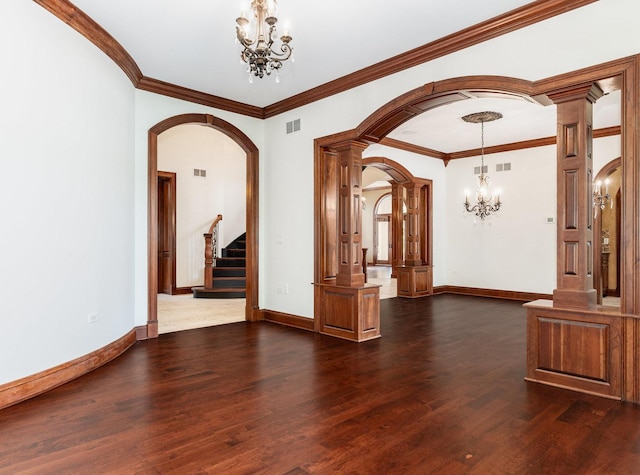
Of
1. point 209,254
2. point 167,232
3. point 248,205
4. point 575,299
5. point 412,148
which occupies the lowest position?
point 575,299

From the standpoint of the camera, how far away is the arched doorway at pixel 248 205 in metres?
5.37

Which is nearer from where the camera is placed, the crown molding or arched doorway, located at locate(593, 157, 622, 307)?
the crown molding

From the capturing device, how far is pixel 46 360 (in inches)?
137

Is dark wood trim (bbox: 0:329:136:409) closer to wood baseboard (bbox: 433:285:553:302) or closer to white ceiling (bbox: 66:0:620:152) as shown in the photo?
white ceiling (bbox: 66:0:620:152)

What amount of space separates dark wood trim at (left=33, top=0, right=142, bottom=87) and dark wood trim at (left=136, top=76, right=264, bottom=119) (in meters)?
0.29

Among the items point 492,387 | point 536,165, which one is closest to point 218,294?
point 492,387

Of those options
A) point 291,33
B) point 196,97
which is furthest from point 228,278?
point 291,33

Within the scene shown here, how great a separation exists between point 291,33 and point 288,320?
12.6 ft

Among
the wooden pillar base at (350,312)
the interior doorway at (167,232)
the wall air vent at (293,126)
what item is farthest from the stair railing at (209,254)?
the wooden pillar base at (350,312)

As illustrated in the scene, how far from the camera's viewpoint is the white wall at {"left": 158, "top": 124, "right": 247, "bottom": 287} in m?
9.45

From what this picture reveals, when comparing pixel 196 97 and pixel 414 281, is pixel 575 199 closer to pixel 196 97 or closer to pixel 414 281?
pixel 196 97

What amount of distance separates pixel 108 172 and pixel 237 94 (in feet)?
7.46

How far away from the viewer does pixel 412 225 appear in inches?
358

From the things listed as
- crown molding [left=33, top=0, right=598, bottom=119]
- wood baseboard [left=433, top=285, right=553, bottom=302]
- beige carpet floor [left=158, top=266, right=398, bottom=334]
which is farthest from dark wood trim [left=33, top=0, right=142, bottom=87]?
wood baseboard [left=433, top=285, right=553, bottom=302]
